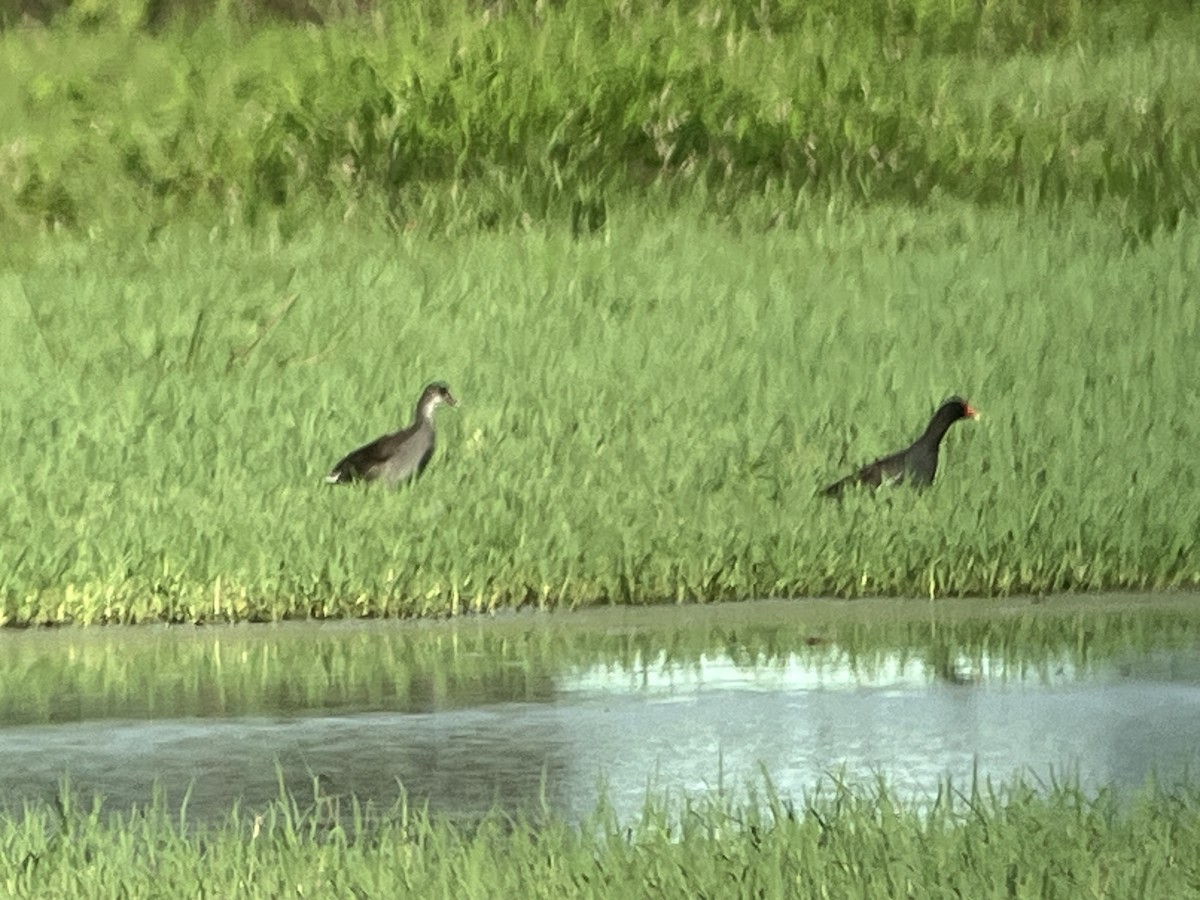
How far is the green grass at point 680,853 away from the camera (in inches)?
222

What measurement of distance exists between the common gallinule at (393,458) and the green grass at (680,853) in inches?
Result: 149

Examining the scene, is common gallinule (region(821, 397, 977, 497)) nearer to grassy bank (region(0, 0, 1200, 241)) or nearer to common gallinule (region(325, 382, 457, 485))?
common gallinule (region(325, 382, 457, 485))

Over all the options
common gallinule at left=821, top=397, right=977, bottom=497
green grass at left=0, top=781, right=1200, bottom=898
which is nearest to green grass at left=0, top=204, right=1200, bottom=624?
common gallinule at left=821, top=397, right=977, bottom=497

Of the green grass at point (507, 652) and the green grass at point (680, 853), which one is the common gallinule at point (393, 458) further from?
the green grass at point (680, 853)

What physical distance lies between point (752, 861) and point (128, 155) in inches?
413

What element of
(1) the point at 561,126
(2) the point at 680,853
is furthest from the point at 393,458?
(1) the point at 561,126

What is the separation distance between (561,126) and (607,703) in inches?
303

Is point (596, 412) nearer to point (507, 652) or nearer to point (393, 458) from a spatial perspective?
point (393, 458)

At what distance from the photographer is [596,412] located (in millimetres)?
10953

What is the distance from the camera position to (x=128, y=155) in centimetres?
1560

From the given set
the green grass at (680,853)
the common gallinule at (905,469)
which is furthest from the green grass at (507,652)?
the green grass at (680,853)

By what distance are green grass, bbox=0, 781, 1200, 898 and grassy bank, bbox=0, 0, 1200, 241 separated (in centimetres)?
815

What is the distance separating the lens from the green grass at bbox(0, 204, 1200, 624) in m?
9.51

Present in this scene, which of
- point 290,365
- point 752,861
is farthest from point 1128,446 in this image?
point 752,861
